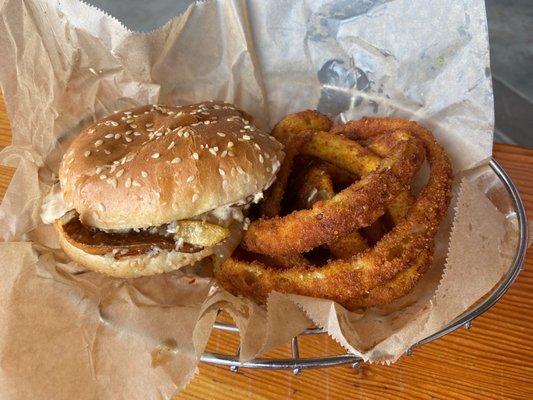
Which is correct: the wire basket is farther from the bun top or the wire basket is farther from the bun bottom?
the bun top

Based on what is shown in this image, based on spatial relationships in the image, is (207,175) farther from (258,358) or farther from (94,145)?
(258,358)

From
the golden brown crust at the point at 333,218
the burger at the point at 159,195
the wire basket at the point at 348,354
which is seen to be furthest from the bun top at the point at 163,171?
the wire basket at the point at 348,354

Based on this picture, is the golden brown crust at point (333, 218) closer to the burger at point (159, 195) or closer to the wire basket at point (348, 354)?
the burger at point (159, 195)

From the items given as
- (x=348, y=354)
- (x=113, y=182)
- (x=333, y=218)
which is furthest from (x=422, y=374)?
(x=113, y=182)

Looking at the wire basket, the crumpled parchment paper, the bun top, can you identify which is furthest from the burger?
the wire basket

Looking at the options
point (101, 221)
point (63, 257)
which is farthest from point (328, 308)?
point (63, 257)

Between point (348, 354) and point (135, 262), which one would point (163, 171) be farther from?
point (348, 354)
